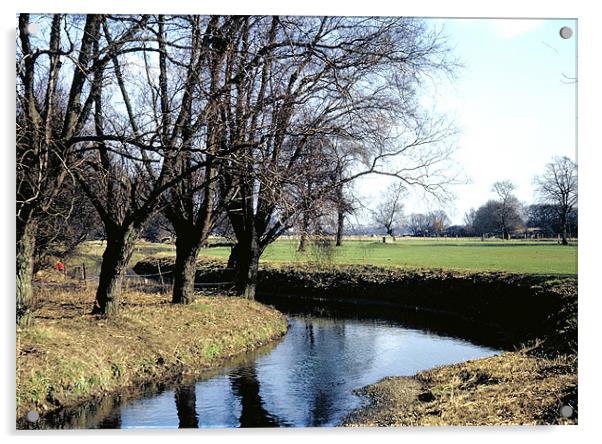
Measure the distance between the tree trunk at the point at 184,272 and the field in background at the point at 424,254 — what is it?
0.21 meters

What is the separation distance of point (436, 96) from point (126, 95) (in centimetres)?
361

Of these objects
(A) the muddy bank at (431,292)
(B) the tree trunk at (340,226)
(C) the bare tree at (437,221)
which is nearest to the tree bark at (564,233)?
(C) the bare tree at (437,221)

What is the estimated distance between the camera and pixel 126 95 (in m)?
7.95

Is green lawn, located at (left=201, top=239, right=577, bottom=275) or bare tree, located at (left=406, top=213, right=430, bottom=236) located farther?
bare tree, located at (left=406, top=213, right=430, bottom=236)

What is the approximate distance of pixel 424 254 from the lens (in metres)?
8.77

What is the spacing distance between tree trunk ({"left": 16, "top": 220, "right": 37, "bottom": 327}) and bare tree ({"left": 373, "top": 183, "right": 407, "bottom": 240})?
12.9ft

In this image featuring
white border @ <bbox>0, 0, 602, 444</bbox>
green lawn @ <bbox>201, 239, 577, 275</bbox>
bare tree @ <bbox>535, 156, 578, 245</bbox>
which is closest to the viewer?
white border @ <bbox>0, 0, 602, 444</bbox>

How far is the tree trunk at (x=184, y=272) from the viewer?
10445 mm

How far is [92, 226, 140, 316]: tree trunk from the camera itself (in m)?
8.81

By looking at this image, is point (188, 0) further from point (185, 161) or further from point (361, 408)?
point (361, 408)

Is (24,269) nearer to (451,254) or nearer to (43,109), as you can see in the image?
(43,109)

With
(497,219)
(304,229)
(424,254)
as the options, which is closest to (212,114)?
(304,229)

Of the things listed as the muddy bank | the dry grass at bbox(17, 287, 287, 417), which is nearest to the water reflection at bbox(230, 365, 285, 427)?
the dry grass at bbox(17, 287, 287, 417)

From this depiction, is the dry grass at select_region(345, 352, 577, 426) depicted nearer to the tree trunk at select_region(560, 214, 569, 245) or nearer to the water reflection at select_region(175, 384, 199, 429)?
the tree trunk at select_region(560, 214, 569, 245)
